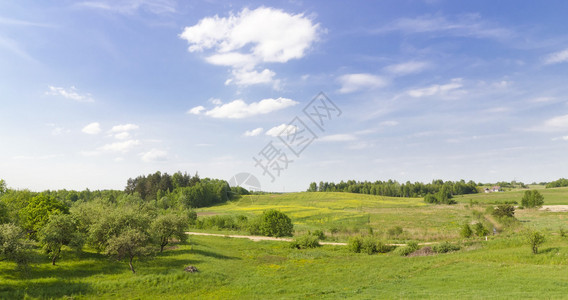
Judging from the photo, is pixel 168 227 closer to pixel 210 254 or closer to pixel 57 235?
pixel 210 254

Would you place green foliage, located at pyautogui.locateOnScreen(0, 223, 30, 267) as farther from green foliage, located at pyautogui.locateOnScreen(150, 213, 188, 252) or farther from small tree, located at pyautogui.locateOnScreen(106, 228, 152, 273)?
green foliage, located at pyautogui.locateOnScreen(150, 213, 188, 252)

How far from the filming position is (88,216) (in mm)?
46188

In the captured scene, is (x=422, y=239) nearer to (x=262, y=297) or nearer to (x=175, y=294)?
(x=262, y=297)

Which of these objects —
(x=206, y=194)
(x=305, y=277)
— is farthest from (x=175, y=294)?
(x=206, y=194)

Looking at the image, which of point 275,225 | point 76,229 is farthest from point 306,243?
point 76,229

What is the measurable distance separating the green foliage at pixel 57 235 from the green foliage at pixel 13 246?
218 inches

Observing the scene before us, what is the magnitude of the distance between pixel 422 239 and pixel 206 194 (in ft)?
476

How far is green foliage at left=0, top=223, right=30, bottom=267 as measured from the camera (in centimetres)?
2878

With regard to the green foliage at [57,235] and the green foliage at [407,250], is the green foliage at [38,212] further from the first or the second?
the green foliage at [407,250]

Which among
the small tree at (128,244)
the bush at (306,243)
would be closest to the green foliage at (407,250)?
the bush at (306,243)

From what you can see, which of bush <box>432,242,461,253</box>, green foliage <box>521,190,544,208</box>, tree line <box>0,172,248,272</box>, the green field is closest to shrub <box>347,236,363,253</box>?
the green field

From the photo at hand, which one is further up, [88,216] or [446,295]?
[88,216]

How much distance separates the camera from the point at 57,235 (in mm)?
35812

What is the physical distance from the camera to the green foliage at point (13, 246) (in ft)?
94.4
